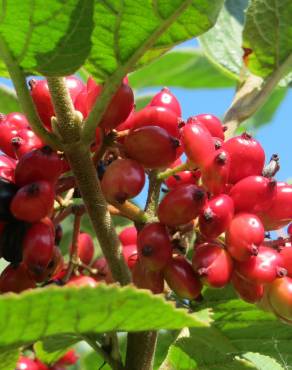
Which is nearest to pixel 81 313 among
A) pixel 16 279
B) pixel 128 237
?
pixel 16 279

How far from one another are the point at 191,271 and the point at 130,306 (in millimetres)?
404

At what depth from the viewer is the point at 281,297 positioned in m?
1.59

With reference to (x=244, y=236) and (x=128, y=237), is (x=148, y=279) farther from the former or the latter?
(x=128, y=237)

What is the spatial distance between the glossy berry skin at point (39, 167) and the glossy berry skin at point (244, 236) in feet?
1.23

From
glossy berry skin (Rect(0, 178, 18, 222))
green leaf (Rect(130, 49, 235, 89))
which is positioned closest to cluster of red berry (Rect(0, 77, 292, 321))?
glossy berry skin (Rect(0, 178, 18, 222))

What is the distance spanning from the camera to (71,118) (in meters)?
1.48

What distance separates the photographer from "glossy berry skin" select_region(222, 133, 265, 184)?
1628 millimetres

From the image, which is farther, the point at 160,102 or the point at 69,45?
the point at 160,102

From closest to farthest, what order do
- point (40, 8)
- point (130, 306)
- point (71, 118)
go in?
point (130, 306)
point (40, 8)
point (71, 118)

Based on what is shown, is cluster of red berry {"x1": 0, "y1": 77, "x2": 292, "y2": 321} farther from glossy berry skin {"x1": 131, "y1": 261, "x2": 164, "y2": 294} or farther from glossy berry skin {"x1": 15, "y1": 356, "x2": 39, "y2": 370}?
glossy berry skin {"x1": 15, "y1": 356, "x2": 39, "y2": 370}

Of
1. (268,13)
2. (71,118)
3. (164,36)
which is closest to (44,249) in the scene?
(71,118)

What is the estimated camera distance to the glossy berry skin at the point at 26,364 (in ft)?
7.53

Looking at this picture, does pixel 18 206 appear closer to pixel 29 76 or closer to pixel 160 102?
pixel 29 76

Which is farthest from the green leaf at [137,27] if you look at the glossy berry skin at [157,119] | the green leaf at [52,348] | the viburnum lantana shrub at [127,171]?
the green leaf at [52,348]
